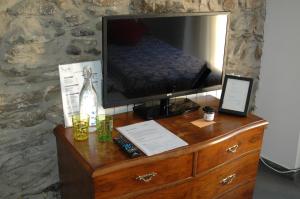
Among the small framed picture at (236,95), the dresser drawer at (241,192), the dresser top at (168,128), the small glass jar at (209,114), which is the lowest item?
the dresser drawer at (241,192)

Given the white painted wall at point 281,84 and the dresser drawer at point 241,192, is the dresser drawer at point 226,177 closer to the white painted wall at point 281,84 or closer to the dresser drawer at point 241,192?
the dresser drawer at point 241,192

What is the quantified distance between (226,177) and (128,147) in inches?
26.0

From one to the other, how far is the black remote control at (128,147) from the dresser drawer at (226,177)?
1.30ft

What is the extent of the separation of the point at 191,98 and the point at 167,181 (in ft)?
2.64

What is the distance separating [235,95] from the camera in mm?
2074

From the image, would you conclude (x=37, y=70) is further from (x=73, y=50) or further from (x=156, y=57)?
(x=156, y=57)

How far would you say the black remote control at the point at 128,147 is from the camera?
1.55 m

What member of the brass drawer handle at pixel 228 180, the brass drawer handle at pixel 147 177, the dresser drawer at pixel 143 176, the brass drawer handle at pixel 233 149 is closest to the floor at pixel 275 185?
the brass drawer handle at pixel 228 180

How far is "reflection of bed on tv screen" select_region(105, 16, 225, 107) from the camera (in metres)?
1.75

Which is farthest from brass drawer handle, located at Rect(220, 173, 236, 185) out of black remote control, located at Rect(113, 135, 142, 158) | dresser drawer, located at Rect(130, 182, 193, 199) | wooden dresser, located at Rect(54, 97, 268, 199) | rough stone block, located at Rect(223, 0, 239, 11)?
rough stone block, located at Rect(223, 0, 239, 11)

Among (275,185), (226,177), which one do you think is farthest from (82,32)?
(275,185)

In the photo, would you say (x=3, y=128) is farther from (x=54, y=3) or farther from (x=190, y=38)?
(x=190, y=38)

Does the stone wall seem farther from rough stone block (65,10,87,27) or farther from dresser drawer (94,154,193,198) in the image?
dresser drawer (94,154,193,198)

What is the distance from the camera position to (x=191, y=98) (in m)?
2.34
